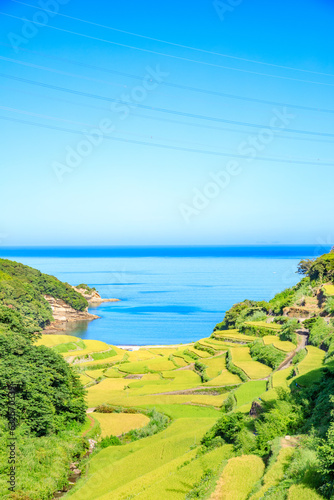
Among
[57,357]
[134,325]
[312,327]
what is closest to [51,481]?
[57,357]

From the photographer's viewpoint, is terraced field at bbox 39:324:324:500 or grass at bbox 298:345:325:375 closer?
terraced field at bbox 39:324:324:500

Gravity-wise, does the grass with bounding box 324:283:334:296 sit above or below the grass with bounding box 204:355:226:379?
→ above

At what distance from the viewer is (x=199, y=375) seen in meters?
33.9

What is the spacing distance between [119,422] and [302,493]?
15.3m

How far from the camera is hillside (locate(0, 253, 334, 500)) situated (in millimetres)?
11148

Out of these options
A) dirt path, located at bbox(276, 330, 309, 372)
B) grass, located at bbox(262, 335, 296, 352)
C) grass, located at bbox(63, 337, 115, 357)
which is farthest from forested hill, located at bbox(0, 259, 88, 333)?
dirt path, located at bbox(276, 330, 309, 372)

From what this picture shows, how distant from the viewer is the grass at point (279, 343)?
30928 mm

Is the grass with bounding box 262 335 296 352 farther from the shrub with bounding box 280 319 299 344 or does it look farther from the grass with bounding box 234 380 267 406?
the grass with bounding box 234 380 267 406

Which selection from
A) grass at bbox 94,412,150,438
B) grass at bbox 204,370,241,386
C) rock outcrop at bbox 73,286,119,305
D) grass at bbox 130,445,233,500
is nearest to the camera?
grass at bbox 130,445,233,500

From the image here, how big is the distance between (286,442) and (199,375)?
2183 cm

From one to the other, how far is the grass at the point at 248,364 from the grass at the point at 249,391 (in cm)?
234

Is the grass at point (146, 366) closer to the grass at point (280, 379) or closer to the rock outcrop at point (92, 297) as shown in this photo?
the grass at point (280, 379)

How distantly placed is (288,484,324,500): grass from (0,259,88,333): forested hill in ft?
161

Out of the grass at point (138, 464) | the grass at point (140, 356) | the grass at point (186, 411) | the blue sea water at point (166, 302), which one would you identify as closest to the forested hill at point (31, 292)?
the blue sea water at point (166, 302)
